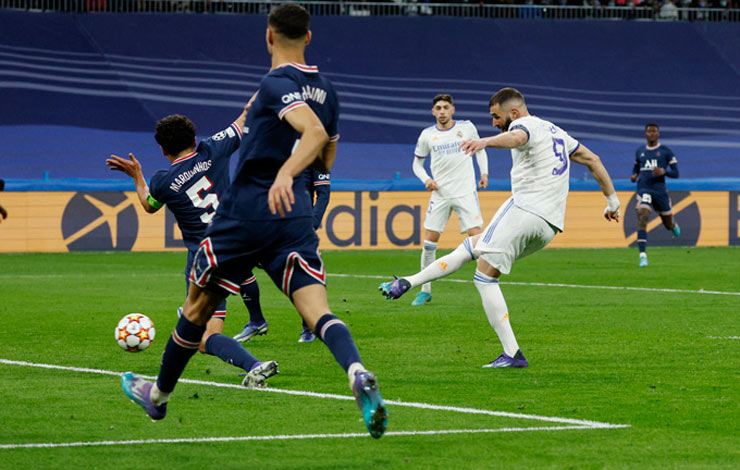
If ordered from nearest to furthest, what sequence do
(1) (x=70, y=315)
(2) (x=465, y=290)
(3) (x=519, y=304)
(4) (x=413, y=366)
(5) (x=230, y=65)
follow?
(4) (x=413, y=366), (1) (x=70, y=315), (3) (x=519, y=304), (2) (x=465, y=290), (5) (x=230, y=65)

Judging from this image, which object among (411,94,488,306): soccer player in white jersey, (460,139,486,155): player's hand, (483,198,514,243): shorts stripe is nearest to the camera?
(460,139,486,155): player's hand

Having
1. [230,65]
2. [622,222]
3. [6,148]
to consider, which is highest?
[230,65]

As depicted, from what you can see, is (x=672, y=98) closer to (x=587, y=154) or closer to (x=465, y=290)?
(x=465, y=290)

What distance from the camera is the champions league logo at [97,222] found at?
23141 mm

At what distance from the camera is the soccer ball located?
8695 mm

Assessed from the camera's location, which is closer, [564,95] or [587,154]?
[587,154]

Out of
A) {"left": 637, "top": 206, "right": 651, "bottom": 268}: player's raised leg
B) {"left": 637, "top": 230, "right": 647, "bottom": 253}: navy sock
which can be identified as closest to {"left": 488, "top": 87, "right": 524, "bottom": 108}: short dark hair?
{"left": 637, "top": 206, "right": 651, "bottom": 268}: player's raised leg

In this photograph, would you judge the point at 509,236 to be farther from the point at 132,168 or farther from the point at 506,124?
the point at 132,168

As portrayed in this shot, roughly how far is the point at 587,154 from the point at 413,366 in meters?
2.14

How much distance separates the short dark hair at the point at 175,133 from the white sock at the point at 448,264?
9.10ft

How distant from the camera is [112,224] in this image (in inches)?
925

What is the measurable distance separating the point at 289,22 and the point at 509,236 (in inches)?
146

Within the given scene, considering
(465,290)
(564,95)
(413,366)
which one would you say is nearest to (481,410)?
(413,366)

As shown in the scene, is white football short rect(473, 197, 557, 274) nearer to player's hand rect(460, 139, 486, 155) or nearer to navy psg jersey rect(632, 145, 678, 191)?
player's hand rect(460, 139, 486, 155)
